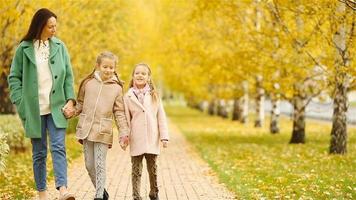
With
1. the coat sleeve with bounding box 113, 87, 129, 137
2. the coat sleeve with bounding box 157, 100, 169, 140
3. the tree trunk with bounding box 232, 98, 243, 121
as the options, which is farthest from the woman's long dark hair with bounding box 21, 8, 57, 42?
the tree trunk with bounding box 232, 98, 243, 121

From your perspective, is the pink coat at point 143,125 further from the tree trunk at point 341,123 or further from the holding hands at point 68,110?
the tree trunk at point 341,123

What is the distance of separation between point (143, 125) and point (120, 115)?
32 centimetres

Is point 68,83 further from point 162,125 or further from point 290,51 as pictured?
point 290,51

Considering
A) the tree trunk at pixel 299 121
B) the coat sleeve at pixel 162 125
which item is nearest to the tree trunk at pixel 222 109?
the tree trunk at pixel 299 121

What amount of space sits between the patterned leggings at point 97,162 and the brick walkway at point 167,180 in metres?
1.32

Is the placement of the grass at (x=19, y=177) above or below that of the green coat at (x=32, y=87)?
below

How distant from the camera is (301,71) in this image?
1730cm

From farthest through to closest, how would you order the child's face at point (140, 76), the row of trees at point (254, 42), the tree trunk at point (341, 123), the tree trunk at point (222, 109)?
the tree trunk at point (222, 109), the tree trunk at point (341, 123), the row of trees at point (254, 42), the child's face at point (140, 76)

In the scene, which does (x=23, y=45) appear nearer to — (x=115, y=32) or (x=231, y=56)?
(x=231, y=56)

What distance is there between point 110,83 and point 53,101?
666 mm

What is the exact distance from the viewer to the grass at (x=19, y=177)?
9.36 m

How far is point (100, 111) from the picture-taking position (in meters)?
7.63

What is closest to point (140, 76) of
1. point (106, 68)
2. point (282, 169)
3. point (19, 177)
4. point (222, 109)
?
point (106, 68)

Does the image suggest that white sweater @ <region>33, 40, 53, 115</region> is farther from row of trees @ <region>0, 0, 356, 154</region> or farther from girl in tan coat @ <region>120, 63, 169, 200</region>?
row of trees @ <region>0, 0, 356, 154</region>
